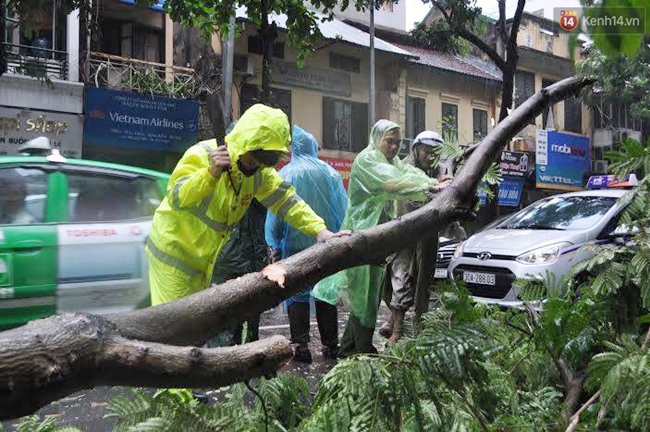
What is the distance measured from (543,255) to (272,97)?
11903 mm

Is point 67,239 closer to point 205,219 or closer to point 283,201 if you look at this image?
point 205,219

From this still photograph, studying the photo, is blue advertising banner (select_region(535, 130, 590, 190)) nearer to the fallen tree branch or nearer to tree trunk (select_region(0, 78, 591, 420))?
the fallen tree branch

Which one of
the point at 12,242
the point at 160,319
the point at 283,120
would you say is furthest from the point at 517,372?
the point at 12,242

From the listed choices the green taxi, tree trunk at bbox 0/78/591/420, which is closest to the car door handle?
the green taxi

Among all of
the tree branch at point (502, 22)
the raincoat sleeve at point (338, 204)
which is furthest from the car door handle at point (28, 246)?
the tree branch at point (502, 22)

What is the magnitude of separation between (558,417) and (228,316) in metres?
1.23

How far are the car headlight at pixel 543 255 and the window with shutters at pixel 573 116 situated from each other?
20.5m

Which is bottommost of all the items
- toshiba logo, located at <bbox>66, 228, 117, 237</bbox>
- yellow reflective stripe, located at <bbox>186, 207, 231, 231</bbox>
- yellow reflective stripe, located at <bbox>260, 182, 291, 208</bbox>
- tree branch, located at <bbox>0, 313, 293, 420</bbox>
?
tree branch, located at <bbox>0, 313, 293, 420</bbox>

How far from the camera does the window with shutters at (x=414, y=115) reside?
20453mm

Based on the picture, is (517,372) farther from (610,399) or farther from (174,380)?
(174,380)

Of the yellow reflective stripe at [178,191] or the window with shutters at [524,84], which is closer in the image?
the yellow reflective stripe at [178,191]

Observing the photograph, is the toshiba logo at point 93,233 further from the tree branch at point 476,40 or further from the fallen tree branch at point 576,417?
the tree branch at point 476,40

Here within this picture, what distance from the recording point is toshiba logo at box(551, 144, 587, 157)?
2185 centimetres

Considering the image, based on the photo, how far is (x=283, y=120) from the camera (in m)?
2.74
